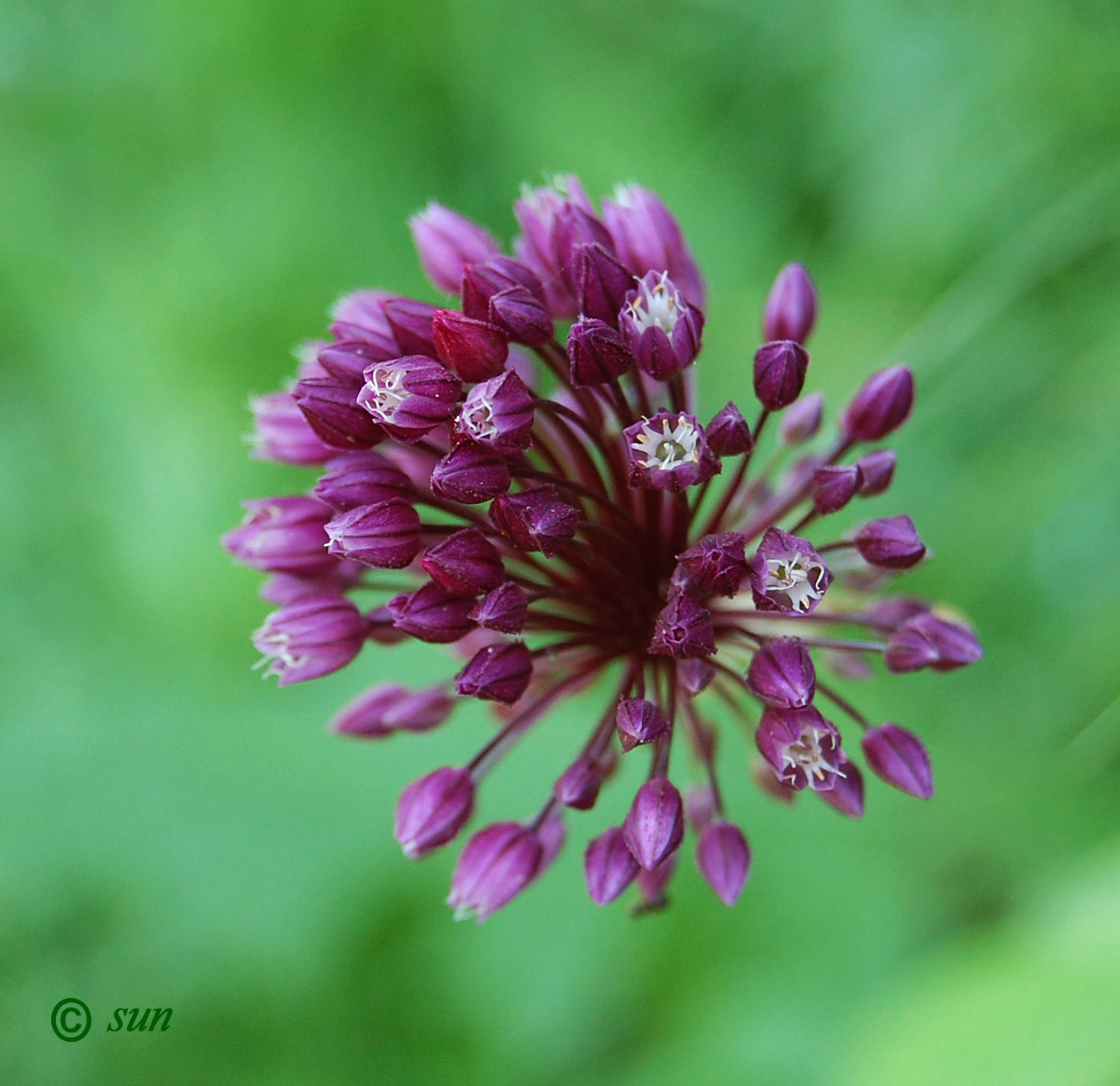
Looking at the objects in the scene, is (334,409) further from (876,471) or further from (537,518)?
(876,471)

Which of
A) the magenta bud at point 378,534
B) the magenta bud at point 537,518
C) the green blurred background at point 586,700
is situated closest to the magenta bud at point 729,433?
the magenta bud at point 537,518

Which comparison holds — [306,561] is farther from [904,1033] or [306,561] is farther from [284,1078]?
[284,1078]

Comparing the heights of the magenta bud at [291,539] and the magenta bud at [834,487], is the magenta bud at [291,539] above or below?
below

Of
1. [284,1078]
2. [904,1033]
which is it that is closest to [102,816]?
[284,1078]

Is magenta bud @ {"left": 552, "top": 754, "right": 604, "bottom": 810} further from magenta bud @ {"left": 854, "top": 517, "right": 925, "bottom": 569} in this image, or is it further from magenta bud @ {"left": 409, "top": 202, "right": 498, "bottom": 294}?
magenta bud @ {"left": 409, "top": 202, "right": 498, "bottom": 294}

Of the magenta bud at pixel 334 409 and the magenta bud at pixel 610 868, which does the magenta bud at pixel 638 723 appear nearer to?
the magenta bud at pixel 610 868

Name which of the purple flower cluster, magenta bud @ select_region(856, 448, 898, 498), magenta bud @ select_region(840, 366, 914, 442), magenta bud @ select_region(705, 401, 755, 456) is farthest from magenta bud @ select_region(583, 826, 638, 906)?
magenta bud @ select_region(840, 366, 914, 442)

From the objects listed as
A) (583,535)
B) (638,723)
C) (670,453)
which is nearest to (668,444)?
(670,453)
